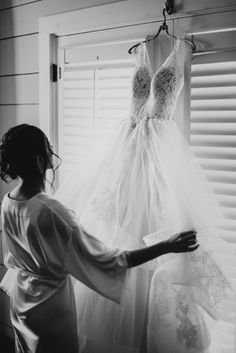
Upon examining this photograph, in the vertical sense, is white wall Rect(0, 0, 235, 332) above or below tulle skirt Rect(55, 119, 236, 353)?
above

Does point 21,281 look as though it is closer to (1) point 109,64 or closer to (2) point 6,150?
(2) point 6,150

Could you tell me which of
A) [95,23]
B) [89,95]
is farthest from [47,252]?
[95,23]

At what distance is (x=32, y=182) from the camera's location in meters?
1.35

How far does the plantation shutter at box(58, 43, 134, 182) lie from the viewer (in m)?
1.86

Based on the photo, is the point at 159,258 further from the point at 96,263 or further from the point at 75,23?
the point at 75,23

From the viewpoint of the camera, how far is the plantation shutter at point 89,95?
1855 millimetres

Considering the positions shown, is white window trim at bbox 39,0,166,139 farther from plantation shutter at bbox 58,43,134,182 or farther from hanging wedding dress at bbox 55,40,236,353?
hanging wedding dress at bbox 55,40,236,353

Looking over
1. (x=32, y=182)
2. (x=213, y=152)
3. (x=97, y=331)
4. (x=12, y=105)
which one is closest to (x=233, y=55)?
(x=213, y=152)

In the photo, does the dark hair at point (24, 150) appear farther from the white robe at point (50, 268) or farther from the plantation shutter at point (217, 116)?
the plantation shutter at point (217, 116)

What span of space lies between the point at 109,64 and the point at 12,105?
0.72 metres

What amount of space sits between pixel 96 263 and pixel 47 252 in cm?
15

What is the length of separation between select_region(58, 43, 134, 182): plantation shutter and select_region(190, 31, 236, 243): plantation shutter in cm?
34

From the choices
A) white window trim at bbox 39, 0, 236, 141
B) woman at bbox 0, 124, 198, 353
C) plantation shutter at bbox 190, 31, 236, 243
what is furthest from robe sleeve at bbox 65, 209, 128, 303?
white window trim at bbox 39, 0, 236, 141

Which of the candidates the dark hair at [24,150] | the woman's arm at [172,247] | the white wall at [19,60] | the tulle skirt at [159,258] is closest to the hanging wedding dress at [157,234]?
the tulle skirt at [159,258]
